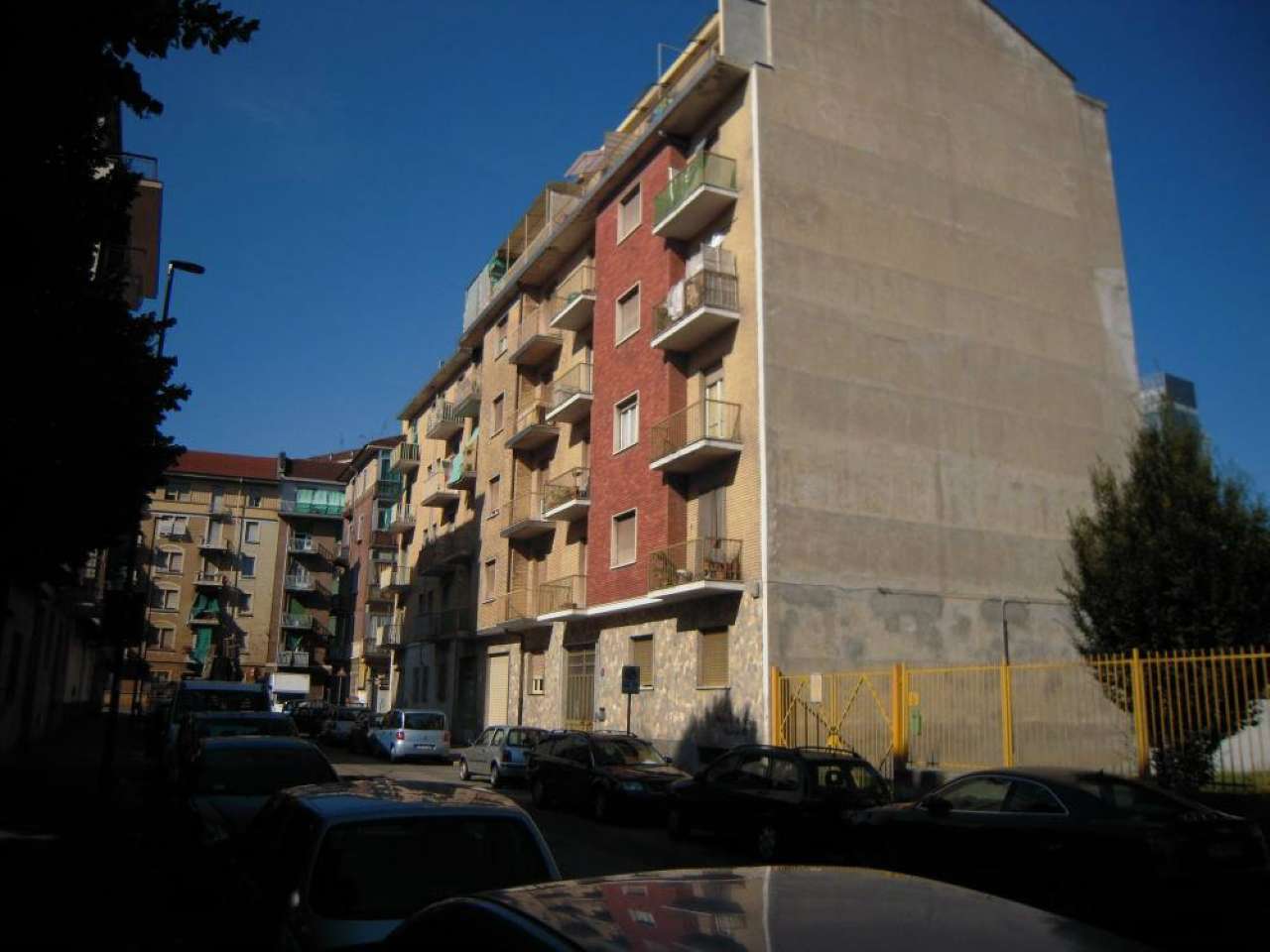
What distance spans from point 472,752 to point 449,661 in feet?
54.3

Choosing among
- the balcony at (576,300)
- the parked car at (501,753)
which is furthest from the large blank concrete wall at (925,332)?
the balcony at (576,300)

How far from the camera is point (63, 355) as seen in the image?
769 cm

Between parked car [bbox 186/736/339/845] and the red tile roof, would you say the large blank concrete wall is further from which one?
the red tile roof

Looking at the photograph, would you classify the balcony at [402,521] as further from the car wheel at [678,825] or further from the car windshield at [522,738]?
the car wheel at [678,825]

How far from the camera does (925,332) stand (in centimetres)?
2509

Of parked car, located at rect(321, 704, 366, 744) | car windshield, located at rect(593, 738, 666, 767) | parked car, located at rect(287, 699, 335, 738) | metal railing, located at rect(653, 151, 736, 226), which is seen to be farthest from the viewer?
parked car, located at rect(287, 699, 335, 738)

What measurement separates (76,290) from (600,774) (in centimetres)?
1248

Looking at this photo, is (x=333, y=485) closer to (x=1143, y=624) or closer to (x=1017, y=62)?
(x=1017, y=62)


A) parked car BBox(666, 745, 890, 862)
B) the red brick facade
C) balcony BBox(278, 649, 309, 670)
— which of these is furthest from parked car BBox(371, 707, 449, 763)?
balcony BBox(278, 649, 309, 670)

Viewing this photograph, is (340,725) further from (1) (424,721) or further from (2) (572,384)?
(2) (572,384)

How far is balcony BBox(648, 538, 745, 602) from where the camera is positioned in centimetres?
2251

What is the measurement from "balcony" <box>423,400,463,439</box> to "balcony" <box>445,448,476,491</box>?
5.81 feet

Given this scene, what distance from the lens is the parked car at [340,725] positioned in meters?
38.6

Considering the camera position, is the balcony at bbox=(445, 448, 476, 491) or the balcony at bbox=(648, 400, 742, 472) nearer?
the balcony at bbox=(648, 400, 742, 472)
